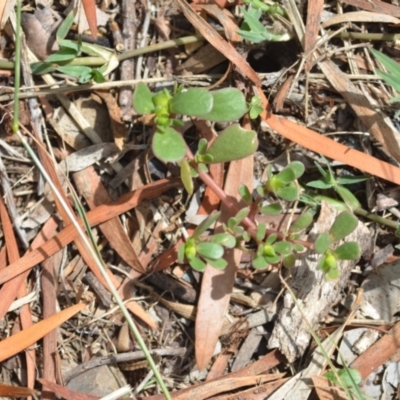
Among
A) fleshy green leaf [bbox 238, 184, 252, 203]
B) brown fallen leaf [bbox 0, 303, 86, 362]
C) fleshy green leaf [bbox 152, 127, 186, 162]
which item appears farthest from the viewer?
brown fallen leaf [bbox 0, 303, 86, 362]

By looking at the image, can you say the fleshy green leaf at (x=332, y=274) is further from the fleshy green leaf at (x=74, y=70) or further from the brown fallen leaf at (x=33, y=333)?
the fleshy green leaf at (x=74, y=70)

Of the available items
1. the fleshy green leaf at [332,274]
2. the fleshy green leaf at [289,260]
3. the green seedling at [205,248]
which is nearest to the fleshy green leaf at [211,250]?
the green seedling at [205,248]

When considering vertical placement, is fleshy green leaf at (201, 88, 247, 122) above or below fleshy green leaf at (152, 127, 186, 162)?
above

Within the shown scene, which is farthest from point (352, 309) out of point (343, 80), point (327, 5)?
point (327, 5)

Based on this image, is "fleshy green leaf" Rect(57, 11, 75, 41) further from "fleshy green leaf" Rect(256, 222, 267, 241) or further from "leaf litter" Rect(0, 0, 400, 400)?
"fleshy green leaf" Rect(256, 222, 267, 241)

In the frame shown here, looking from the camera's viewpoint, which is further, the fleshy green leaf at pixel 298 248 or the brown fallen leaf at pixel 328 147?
the brown fallen leaf at pixel 328 147

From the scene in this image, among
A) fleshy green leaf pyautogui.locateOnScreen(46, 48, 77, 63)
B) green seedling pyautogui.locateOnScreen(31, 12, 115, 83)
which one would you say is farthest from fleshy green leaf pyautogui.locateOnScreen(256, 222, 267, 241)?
fleshy green leaf pyautogui.locateOnScreen(46, 48, 77, 63)

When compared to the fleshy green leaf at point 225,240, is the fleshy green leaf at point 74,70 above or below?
above
